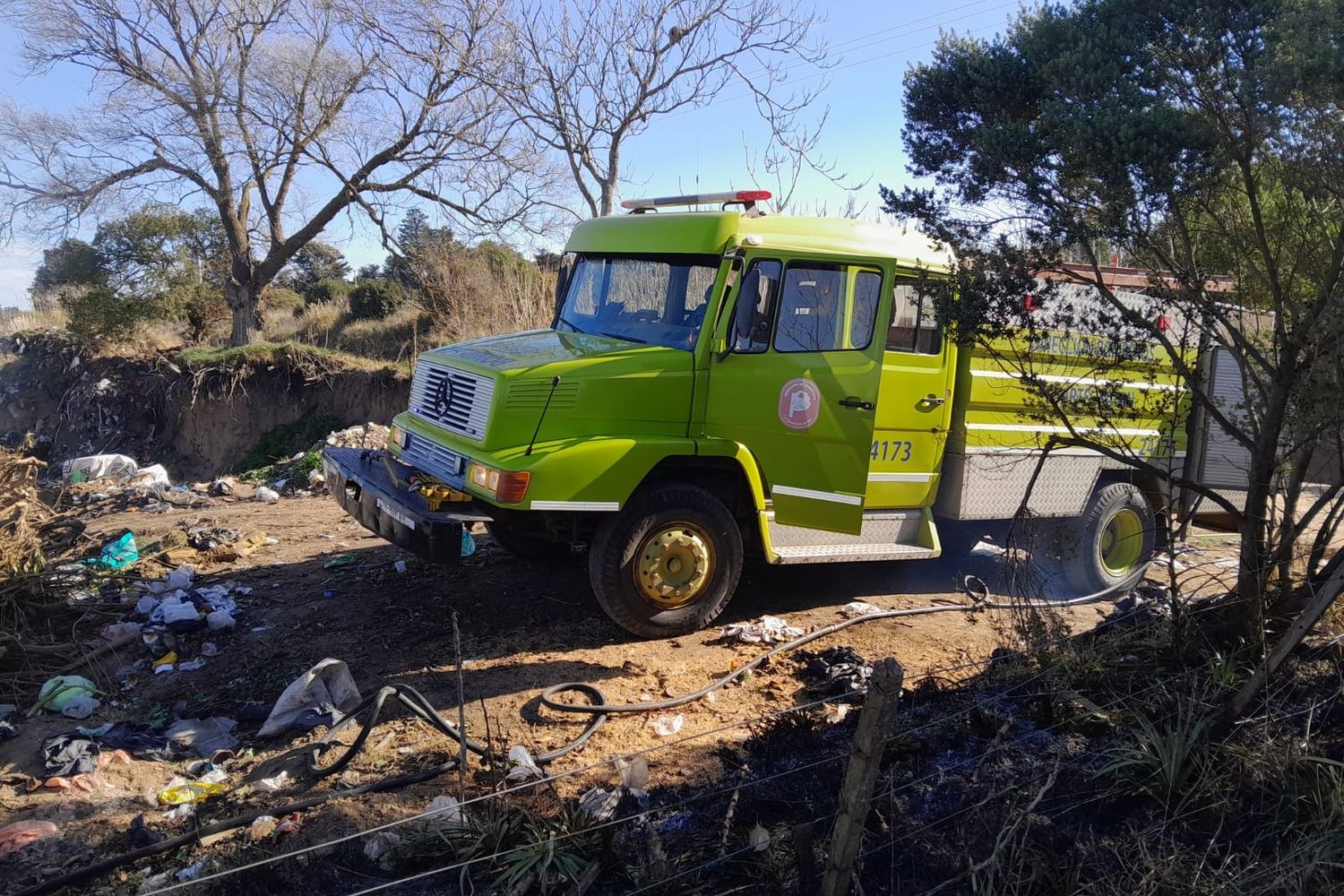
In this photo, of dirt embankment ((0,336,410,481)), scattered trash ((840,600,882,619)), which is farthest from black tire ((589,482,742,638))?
dirt embankment ((0,336,410,481))

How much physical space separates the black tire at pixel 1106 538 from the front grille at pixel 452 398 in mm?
4489

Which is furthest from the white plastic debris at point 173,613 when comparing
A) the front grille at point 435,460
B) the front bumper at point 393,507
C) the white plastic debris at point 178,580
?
the front grille at point 435,460

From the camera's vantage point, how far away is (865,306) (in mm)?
6055

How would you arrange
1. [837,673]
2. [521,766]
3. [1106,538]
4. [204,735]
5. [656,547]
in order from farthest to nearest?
[1106,538], [656,547], [837,673], [204,735], [521,766]

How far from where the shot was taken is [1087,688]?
14.8 feet

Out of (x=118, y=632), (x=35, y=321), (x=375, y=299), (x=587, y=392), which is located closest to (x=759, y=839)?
(x=587, y=392)

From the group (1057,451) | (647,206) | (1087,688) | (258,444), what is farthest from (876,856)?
(258,444)

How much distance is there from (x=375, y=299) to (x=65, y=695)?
19.7 m

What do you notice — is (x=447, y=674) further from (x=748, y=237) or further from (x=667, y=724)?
(x=748, y=237)

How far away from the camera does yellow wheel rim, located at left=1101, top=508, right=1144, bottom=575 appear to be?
7609 mm

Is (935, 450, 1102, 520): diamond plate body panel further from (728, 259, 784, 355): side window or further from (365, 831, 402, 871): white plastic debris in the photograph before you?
(365, 831, 402, 871): white plastic debris

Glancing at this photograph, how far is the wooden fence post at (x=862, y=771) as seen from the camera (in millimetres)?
2586

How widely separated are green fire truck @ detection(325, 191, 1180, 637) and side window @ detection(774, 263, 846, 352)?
0.04 feet

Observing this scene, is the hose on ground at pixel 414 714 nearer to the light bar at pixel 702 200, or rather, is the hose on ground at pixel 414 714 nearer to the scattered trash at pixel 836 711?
the scattered trash at pixel 836 711
